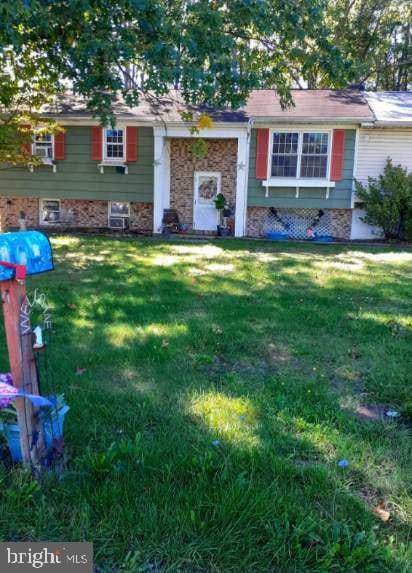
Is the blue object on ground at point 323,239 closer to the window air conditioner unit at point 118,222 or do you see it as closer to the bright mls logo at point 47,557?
the window air conditioner unit at point 118,222

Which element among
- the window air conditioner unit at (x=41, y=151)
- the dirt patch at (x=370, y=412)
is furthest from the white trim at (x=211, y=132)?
the dirt patch at (x=370, y=412)

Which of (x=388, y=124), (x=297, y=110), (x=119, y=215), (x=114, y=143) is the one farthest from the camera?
(x=119, y=215)

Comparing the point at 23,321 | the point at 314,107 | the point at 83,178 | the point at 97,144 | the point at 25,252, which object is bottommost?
the point at 23,321

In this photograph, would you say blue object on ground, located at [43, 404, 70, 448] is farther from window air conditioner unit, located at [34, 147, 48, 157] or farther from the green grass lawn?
window air conditioner unit, located at [34, 147, 48, 157]

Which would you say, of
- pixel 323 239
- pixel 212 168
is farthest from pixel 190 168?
pixel 323 239

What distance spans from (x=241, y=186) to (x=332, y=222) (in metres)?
3.38

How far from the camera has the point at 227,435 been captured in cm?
316

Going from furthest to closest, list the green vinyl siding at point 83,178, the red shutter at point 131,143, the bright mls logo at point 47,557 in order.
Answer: the green vinyl siding at point 83,178, the red shutter at point 131,143, the bright mls logo at point 47,557

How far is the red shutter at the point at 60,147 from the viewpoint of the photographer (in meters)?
17.0

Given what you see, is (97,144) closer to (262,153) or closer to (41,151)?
(41,151)

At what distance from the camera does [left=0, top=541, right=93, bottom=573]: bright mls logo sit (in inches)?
81.7

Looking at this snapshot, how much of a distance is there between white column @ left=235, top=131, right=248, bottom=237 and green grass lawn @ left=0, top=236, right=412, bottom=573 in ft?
30.0

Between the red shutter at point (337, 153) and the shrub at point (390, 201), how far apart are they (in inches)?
31.0

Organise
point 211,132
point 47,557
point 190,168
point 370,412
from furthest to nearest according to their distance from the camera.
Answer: point 190,168
point 211,132
point 370,412
point 47,557
